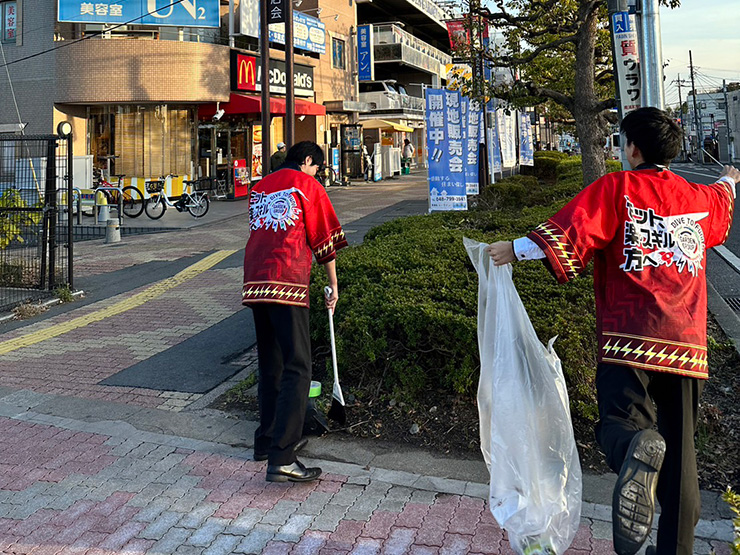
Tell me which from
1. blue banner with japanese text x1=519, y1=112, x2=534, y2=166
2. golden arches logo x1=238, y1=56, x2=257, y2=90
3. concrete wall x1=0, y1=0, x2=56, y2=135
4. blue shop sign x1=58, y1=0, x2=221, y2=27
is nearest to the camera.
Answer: blue shop sign x1=58, y1=0, x2=221, y2=27

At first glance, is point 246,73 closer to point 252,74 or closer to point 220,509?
point 252,74

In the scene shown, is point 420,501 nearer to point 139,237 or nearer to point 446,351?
point 446,351

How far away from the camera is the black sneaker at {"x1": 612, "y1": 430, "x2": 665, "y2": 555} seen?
91.0 inches

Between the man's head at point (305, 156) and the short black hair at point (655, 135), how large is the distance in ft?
5.80

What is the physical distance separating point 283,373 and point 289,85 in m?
9.76

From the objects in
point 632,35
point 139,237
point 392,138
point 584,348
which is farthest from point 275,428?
point 392,138

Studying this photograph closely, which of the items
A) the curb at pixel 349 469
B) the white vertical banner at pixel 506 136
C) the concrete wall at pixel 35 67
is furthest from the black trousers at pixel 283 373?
the concrete wall at pixel 35 67

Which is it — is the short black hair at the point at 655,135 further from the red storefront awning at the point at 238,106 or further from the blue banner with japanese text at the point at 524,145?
the blue banner with japanese text at the point at 524,145

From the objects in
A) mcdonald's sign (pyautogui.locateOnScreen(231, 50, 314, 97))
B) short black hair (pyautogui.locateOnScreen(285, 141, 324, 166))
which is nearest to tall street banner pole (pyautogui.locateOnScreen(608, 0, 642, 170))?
short black hair (pyautogui.locateOnScreen(285, 141, 324, 166))

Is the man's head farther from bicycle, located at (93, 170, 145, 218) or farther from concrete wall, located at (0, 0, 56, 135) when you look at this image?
concrete wall, located at (0, 0, 56, 135)

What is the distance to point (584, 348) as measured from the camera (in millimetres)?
4457

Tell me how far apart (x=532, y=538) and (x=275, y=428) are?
1.48 metres

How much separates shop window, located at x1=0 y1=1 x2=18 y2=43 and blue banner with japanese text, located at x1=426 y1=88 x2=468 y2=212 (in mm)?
15912

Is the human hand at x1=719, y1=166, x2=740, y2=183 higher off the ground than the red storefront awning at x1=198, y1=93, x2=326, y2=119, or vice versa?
the red storefront awning at x1=198, y1=93, x2=326, y2=119
